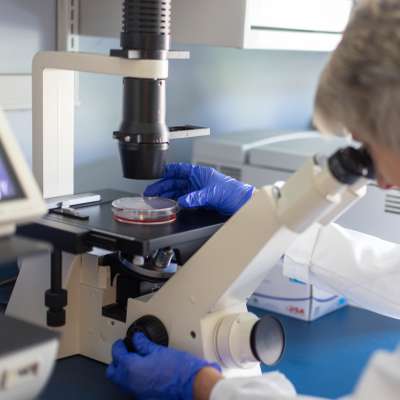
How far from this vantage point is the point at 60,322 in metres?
1.22

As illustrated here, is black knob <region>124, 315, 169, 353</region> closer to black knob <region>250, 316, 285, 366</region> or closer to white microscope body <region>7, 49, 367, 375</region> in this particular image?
white microscope body <region>7, 49, 367, 375</region>

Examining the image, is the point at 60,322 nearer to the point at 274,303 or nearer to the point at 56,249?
the point at 56,249

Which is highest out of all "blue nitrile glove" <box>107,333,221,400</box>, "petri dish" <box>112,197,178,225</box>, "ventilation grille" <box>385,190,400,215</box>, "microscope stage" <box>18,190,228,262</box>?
"petri dish" <box>112,197,178,225</box>

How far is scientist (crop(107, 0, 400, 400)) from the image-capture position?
91cm

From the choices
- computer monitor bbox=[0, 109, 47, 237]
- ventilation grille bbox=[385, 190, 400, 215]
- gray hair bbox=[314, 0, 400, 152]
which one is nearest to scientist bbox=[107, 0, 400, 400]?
gray hair bbox=[314, 0, 400, 152]

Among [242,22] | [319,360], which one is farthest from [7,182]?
[319,360]

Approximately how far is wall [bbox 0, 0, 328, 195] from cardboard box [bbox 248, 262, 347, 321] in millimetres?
523

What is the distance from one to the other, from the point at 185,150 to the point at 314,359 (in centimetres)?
92

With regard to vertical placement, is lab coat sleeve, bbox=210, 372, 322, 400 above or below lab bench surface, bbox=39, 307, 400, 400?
above

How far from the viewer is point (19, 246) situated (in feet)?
2.79

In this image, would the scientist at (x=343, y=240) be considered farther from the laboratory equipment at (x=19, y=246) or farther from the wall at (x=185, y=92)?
the wall at (x=185, y=92)

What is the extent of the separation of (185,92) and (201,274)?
1149 mm

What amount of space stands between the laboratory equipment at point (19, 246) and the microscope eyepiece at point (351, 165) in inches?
17.1

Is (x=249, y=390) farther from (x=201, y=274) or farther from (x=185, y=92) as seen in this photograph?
(x=185, y=92)
